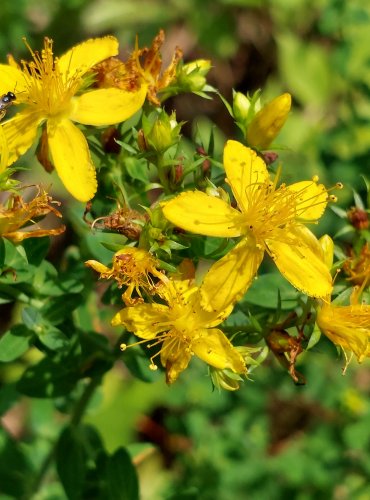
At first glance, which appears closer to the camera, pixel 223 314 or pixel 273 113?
pixel 223 314

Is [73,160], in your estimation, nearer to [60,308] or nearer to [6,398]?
[60,308]

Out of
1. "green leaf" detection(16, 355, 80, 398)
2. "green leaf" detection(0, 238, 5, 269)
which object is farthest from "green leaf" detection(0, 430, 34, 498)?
"green leaf" detection(0, 238, 5, 269)

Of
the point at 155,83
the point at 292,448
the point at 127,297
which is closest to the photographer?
the point at 127,297

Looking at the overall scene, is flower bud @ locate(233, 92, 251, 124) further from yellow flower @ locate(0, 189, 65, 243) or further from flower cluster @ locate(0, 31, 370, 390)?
yellow flower @ locate(0, 189, 65, 243)

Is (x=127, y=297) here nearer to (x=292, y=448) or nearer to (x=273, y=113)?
(x=273, y=113)

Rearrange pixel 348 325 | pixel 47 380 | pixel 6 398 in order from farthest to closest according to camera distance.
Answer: pixel 6 398
pixel 47 380
pixel 348 325

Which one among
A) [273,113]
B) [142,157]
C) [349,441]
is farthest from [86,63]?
[349,441]

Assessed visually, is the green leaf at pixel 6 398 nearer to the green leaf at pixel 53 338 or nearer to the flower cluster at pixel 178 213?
the green leaf at pixel 53 338

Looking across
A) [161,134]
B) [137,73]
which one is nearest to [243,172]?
[161,134]
